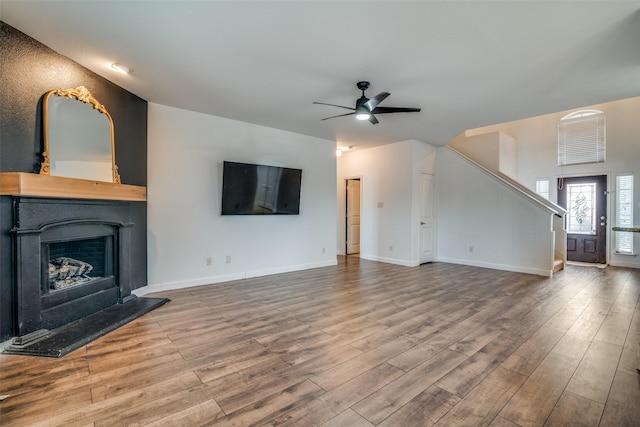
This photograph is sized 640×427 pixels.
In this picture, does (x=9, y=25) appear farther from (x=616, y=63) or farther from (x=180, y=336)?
(x=616, y=63)

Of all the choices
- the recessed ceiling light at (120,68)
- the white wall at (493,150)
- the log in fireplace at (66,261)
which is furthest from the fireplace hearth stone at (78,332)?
the white wall at (493,150)

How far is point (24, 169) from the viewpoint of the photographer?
256 cm

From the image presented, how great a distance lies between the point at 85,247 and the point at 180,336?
1.65 metres

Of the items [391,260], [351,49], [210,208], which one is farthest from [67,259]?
[391,260]

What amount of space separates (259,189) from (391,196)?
10.0 feet

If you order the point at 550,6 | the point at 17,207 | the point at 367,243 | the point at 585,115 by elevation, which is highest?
the point at 585,115

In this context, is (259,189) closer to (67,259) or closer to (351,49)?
(67,259)

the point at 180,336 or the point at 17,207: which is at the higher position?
the point at 17,207

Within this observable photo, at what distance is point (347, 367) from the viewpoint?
7.18 ft

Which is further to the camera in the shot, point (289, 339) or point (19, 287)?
point (289, 339)

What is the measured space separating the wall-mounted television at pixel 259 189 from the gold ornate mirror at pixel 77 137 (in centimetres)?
153

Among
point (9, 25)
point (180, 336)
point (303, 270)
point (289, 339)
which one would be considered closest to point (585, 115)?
point (303, 270)

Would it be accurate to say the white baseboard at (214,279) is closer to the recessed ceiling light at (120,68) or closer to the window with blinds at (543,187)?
the recessed ceiling light at (120,68)

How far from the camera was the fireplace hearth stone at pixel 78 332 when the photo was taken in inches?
92.7
